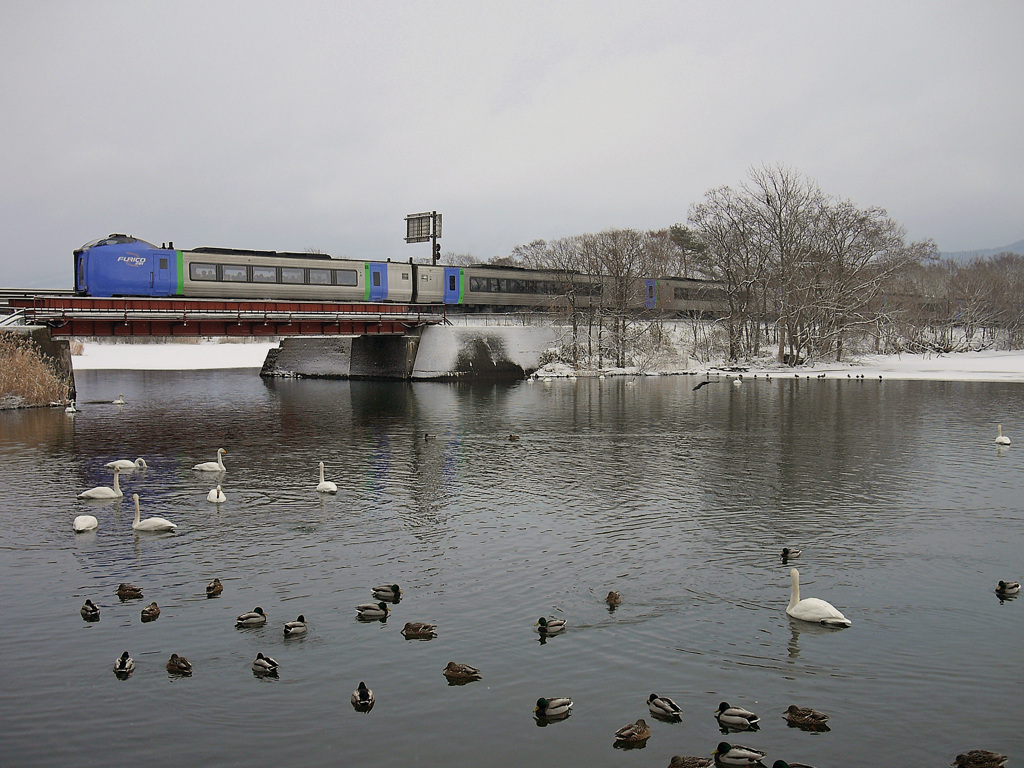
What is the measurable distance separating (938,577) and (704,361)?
2622 inches

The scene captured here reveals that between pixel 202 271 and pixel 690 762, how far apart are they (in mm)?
52256

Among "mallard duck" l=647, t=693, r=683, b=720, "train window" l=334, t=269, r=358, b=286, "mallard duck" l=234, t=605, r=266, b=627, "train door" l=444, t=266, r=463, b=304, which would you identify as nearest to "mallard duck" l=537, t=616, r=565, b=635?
"mallard duck" l=647, t=693, r=683, b=720

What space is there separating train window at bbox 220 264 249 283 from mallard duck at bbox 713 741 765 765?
5278 centimetres

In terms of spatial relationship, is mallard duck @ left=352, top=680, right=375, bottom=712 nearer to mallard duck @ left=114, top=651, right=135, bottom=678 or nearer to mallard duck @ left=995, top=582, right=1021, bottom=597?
mallard duck @ left=114, top=651, right=135, bottom=678

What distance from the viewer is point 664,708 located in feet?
33.3

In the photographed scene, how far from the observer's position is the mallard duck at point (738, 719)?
9820 mm

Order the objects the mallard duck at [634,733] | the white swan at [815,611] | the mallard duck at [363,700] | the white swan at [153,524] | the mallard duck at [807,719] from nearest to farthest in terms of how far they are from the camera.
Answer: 1. the mallard duck at [634,733]
2. the mallard duck at [807,719]
3. the mallard duck at [363,700]
4. the white swan at [815,611]
5. the white swan at [153,524]

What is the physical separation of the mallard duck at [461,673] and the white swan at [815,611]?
527cm

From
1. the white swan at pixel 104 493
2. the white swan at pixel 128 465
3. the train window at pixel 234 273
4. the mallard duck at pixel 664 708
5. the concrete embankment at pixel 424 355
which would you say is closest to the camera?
the mallard duck at pixel 664 708

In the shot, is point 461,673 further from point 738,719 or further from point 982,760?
point 982,760

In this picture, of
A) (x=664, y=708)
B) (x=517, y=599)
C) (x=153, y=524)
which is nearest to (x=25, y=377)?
(x=153, y=524)

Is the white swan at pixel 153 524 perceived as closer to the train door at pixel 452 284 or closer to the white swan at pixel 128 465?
the white swan at pixel 128 465

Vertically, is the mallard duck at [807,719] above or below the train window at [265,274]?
below

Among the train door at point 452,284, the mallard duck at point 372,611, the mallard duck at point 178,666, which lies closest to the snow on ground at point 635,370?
the train door at point 452,284
